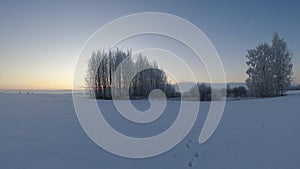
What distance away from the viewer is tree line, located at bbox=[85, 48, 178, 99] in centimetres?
4381

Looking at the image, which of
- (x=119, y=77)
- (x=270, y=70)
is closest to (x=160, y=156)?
(x=119, y=77)

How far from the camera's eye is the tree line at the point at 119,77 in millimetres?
43812

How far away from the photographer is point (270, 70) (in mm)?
43938

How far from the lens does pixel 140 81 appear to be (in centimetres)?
4666

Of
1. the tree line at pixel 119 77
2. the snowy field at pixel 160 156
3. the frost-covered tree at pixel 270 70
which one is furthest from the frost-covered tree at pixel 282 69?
the snowy field at pixel 160 156

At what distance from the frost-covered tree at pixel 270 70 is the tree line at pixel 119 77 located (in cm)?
1585

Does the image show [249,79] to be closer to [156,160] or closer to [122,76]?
[122,76]

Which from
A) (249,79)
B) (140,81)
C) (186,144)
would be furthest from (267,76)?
(186,144)

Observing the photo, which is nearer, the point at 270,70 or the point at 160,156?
the point at 160,156

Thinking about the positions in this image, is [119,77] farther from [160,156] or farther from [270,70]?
[160,156]

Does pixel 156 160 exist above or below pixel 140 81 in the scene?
below

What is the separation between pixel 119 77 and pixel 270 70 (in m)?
28.7

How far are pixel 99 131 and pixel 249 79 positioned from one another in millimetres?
44185

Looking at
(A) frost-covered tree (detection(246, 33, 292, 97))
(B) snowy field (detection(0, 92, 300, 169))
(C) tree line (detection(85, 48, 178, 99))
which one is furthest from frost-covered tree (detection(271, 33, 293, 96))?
(B) snowy field (detection(0, 92, 300, 169))
